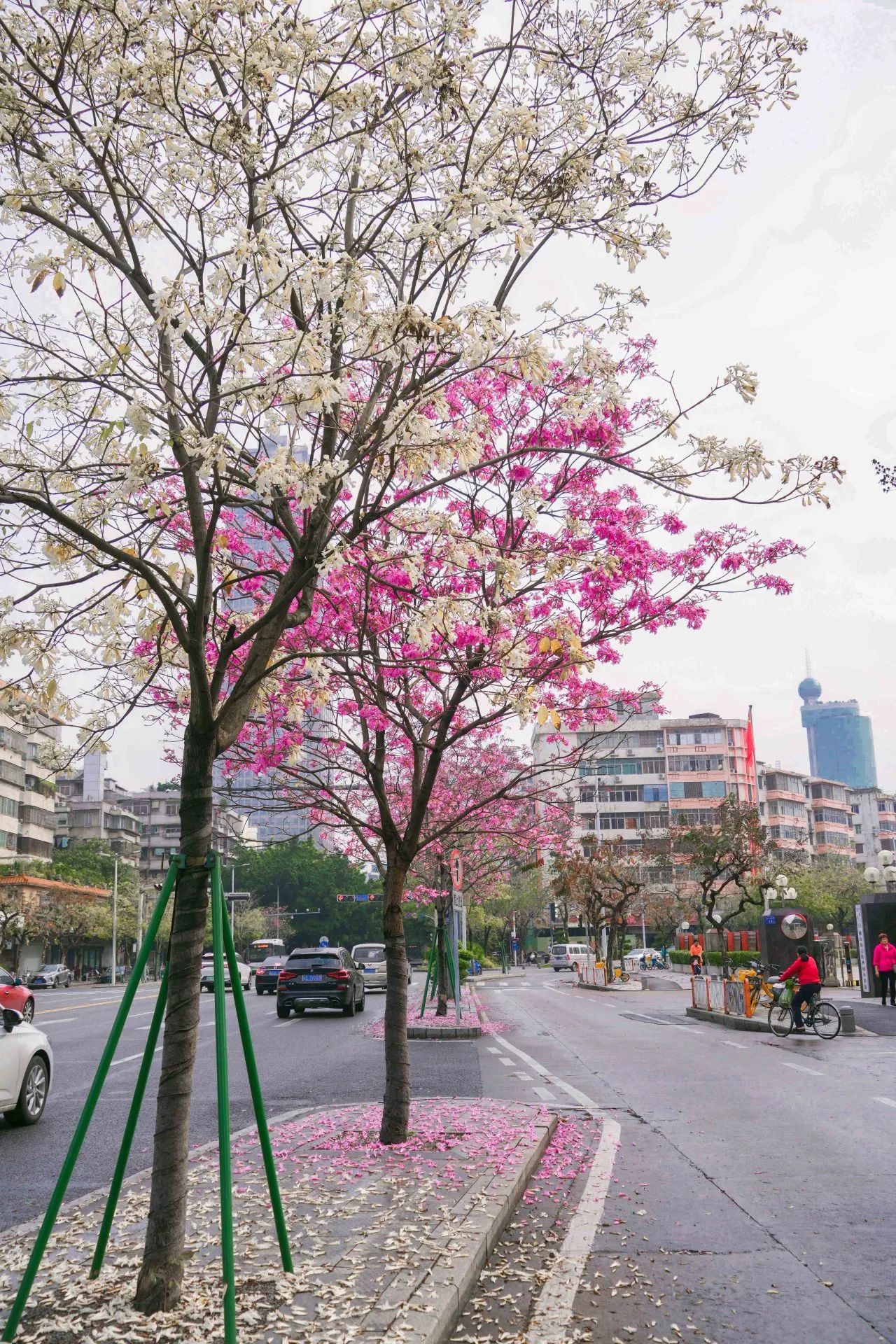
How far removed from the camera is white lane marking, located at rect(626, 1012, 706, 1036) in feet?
77.0

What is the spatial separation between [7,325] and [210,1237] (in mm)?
5068

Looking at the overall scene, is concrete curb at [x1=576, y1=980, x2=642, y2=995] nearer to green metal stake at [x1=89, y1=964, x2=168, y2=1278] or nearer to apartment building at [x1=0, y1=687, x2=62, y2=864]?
apartment building at [x1=0, y1=687, x2=62, y2=864]

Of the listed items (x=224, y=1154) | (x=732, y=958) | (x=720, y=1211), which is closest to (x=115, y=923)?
(x=732, y=958)

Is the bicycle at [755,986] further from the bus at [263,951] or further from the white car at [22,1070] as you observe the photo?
the bus at [263,951]

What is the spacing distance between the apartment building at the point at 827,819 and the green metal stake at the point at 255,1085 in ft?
358

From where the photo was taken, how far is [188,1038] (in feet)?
16.9

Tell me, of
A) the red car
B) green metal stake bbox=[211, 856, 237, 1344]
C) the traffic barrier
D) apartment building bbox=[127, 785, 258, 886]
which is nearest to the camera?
green metal stake bbox=[211, 856, 237, 1344]

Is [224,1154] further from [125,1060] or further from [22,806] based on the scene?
[22,806]

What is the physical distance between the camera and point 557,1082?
1459 centimetres

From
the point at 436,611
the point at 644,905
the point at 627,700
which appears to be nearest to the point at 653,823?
the point at 644,905

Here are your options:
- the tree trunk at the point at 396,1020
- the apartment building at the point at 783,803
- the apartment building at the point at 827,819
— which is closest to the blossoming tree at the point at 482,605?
the tree trunk at the point at 396,1020

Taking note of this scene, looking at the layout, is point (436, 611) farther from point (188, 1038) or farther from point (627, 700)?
point (627, 700)

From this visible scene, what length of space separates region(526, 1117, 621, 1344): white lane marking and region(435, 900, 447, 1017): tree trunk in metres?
18.3

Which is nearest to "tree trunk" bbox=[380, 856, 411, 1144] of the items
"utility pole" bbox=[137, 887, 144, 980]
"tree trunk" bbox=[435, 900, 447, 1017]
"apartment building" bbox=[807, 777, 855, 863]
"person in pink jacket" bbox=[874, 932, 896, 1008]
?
"tree trunk" bbox=[435, 900, 447, 1017]
